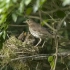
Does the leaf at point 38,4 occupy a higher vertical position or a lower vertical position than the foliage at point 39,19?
higher

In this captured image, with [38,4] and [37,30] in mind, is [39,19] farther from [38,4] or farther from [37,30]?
[37,30]

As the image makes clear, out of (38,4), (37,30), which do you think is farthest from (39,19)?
(37,30)

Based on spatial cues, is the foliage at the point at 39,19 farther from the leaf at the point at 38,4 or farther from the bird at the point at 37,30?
the bird at the point at 37,30

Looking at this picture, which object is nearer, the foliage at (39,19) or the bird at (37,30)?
the foliage at (39,19)

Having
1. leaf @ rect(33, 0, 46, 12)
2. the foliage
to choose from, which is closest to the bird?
the foliage

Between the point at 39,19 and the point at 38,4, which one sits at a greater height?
the point at 38,4

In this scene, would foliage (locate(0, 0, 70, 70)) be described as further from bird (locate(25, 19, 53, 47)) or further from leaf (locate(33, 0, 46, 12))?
bird (locate(25, 19, 53, 47))

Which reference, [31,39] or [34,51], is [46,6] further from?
[31,39]

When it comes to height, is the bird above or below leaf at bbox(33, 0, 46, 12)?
below

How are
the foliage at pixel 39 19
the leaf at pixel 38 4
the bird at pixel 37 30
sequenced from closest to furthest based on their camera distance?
the leaf at pixel 38 4 → the foliage at pixel 39 19 → the bird at pixel 37 30

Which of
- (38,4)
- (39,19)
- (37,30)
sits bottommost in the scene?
(37,30)

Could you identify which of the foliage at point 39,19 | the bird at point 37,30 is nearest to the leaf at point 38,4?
the foliage at point 39,19

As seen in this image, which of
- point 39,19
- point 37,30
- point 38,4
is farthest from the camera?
point 37,30

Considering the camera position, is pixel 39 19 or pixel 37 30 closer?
pixel 39 19
